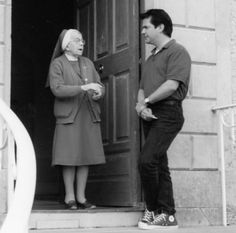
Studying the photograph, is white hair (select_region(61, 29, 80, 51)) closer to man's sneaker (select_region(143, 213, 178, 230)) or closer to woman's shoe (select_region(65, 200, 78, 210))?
woman's shoe (select_region(65, 200, 78, 210))

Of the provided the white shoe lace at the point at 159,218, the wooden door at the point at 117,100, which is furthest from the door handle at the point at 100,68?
the white shoe lace at the point at 159,218

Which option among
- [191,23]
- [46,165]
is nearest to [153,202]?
[191,23]

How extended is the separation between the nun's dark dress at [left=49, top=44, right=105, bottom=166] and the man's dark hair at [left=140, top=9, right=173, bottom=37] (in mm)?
852

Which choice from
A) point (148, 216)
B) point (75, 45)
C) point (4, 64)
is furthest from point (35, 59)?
point (148, 216)

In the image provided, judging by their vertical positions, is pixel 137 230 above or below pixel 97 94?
below

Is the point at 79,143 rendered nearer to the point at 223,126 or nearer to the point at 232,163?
the point at 223,126

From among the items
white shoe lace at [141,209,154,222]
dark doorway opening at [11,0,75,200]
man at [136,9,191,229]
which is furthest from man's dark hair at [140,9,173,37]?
dark doorway opening at [11,0,75,200]

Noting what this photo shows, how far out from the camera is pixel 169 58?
584cm

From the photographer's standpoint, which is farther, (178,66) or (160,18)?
(160,18)

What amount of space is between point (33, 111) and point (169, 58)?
11.7ft

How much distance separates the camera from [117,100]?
6645 millimetres

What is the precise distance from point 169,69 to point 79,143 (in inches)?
42.2

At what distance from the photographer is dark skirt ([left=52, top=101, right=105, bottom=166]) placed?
6148mm

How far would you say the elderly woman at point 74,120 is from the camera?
6117 mm
